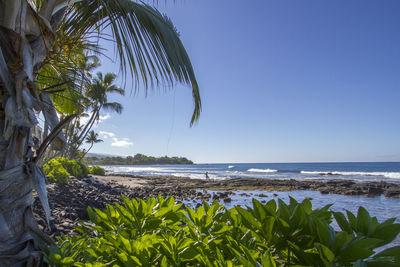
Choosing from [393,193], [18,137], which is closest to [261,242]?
[18,137]

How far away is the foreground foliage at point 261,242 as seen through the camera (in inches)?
21.5

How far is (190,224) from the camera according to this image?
892 millimetres

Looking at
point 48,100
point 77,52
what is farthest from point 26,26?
point 77,52

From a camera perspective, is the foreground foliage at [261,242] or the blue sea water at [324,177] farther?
the blue sea water at [324,177]

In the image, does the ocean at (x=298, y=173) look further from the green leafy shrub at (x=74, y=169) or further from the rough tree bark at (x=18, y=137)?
the rough tree bark at (x=18, y=137)

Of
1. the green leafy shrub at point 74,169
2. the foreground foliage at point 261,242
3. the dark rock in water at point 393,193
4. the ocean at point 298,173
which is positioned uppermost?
the foreground foliage at point 261,242

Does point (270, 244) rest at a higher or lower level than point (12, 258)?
higher

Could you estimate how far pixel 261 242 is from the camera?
0.73 meters

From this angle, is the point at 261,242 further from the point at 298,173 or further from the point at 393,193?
the point at 298,173

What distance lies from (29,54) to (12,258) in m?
1.06

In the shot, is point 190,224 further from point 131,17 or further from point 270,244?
point 131,17

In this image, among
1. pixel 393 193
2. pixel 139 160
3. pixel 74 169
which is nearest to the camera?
pixel 74 169

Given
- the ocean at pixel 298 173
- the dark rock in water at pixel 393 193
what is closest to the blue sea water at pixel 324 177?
the ocean at pixel 298 173

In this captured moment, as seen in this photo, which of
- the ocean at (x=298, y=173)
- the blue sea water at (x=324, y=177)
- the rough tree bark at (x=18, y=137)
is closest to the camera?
the rough tree bark at (x=18, y=137)
